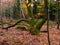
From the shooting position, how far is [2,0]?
75.6ft

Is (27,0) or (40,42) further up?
(27,0)

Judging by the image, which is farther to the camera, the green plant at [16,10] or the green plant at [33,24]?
the green plant at [16,10]

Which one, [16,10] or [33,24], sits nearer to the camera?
[33,24]

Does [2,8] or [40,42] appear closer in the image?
[40,42]

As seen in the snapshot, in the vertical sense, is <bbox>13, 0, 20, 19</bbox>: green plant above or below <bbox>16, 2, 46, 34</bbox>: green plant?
below

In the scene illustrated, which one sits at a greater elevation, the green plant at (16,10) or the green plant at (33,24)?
the green plant at (33,24)

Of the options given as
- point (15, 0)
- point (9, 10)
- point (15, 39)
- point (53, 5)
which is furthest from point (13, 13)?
point (15, 39)

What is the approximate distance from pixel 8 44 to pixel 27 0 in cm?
252

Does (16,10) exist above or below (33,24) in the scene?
below

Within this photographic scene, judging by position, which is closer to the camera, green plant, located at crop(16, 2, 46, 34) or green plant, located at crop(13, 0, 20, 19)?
green plant, located at crop(16, 2, 46, 34)

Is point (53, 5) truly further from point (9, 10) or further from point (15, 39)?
point (15, 39)

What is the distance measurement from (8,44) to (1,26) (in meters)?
4.60

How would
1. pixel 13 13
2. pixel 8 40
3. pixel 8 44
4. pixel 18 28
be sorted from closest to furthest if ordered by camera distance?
1. pixel 8 44
2. pixel 8 40
3. pixel 18 28
4. pixel 13 13

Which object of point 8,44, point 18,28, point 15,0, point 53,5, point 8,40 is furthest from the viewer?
point 15,0
